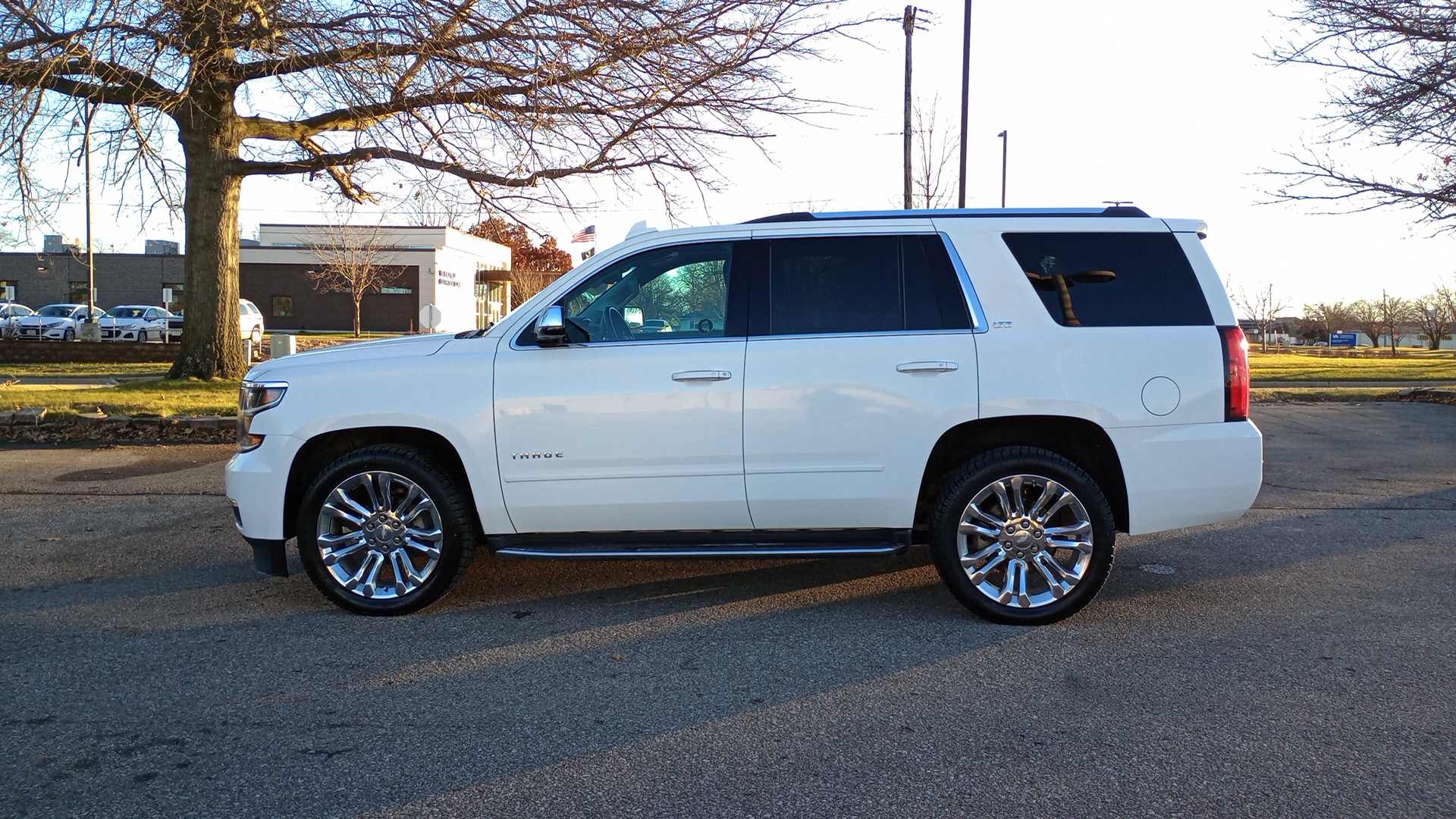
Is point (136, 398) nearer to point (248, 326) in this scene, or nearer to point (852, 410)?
point (852, 410)

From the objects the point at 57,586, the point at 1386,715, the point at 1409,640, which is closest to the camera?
the point at 1386,715

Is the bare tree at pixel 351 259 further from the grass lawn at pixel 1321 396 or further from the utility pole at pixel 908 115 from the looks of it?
the grass lawn at pixel 1321 396

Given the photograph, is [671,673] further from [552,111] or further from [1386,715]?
[552,111]

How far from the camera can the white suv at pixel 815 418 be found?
4973 mm

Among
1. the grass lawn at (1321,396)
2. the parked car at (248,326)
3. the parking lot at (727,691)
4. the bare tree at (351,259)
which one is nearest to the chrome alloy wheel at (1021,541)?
the parking lot at (727,691)

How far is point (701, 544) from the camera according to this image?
198 inches

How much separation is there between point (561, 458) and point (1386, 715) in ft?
11.8

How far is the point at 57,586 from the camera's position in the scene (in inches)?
222

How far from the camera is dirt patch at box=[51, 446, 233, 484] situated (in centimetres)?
924

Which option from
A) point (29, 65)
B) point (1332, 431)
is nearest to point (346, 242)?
point (29, 65)

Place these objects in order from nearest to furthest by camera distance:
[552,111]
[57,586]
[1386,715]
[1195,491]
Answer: [1386,715] → [1195,491] → [57,586] → [552,111]

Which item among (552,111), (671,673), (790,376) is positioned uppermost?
(552,111)

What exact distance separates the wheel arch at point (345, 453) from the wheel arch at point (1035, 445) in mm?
2335

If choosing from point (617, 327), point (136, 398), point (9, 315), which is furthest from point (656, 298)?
point (9, 315)
